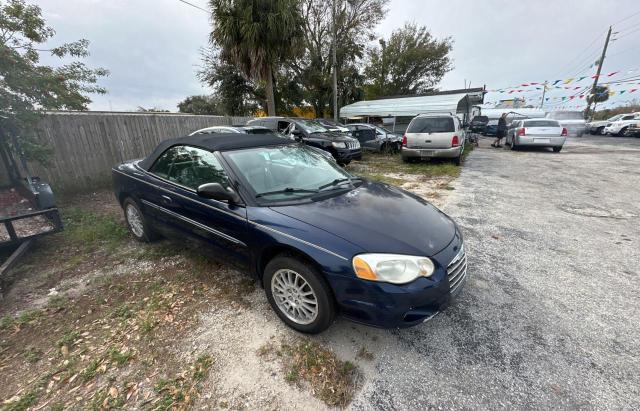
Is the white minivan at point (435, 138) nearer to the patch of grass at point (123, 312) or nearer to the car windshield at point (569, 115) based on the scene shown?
the patch of grass at point (123, 312)

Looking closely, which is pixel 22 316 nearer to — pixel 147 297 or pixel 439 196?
pixel 147 297

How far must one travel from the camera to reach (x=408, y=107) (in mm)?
14039

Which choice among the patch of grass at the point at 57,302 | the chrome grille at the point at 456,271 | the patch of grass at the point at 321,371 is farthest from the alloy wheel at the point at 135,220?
the chrome grille at the point at 456,271

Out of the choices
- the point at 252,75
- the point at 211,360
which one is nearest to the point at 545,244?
the point at 211,360

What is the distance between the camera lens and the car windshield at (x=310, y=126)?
851 centimetres

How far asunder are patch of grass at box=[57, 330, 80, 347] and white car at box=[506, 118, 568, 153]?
47.2 ft

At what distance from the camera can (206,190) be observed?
7.06 ft

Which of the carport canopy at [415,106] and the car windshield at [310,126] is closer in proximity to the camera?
the car windshield at [310,126]

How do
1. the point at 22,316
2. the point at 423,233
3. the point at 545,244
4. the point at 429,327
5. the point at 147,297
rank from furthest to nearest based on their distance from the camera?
the point at 545,244
the point at 147,297
the point at 22,316
the point at 429,327
the point at 423,233

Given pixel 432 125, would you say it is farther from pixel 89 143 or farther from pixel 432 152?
pixel 89 143

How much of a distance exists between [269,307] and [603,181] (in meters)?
8.49

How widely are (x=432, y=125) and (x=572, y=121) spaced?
52.3 feet

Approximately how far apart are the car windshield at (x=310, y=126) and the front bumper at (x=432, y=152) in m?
2.74

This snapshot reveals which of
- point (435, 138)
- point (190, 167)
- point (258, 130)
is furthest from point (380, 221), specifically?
point (435, 138)
